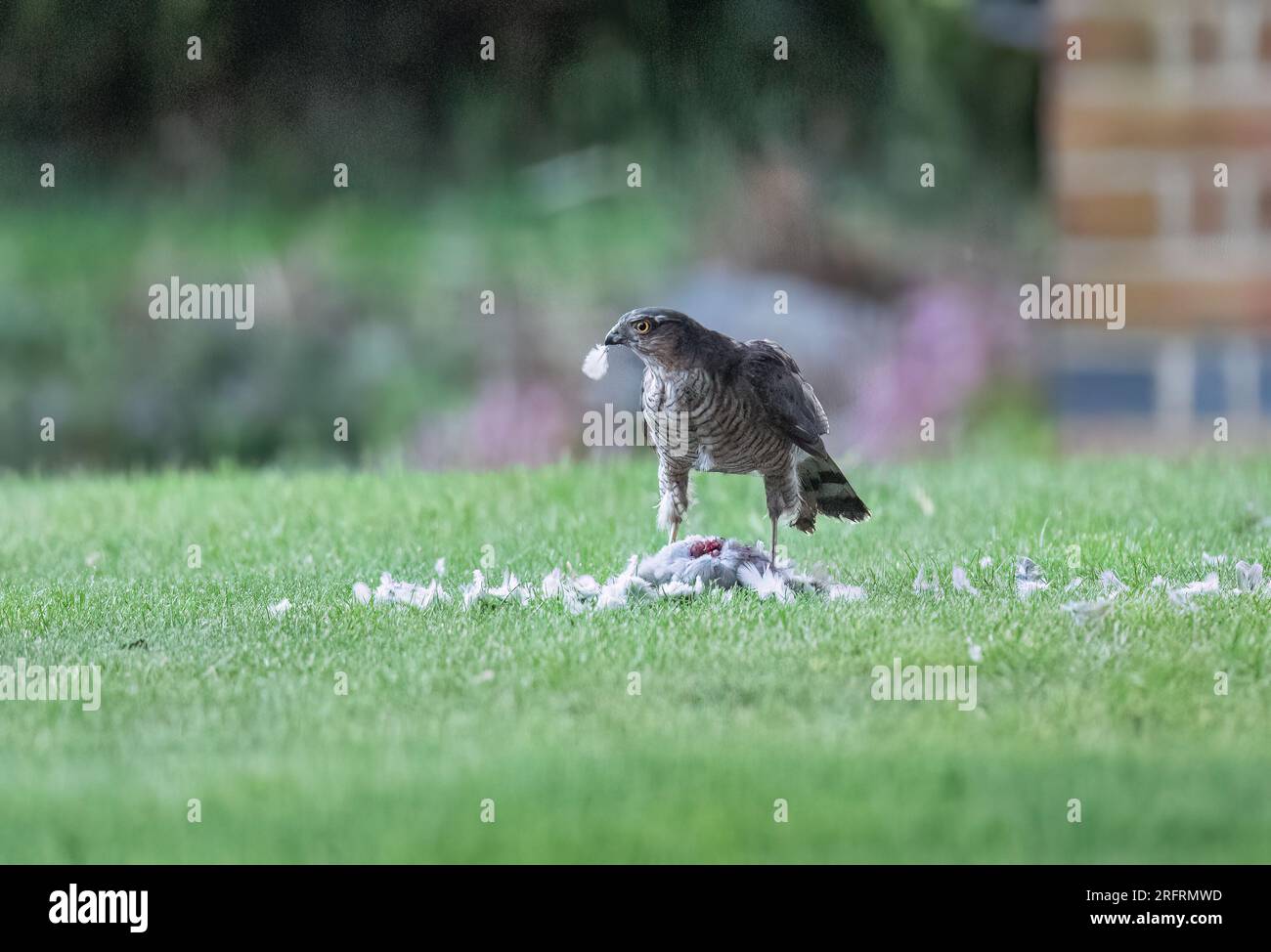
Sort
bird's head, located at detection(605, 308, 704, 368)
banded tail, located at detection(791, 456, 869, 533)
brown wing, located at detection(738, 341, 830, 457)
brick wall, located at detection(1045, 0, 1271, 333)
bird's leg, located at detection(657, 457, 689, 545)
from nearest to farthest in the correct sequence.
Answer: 1. bird's head, located at detection(605, 308, 704, 368)
2. brown wing, located at detection(738, 341, 830, 457)
3. bird's leg, located at detection(657, 457, 689, 545)
4. banded tail, located at detection(791, 456, 869, 533)
5. brick wall, located at detection(1045, 0, 1271, 333)

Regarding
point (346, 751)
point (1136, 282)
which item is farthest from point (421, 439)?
point (346, 751)

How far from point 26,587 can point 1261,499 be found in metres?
5.08

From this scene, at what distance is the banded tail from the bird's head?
2.28 feet

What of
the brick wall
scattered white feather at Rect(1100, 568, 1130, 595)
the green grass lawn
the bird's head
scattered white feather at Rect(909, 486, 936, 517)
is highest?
the brick wall

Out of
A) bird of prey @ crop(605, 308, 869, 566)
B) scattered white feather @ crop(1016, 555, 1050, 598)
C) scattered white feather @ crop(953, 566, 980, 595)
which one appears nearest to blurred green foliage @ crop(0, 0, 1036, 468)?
bird of prey @ crop(605, 308, 869, 566)

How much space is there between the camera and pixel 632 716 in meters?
3.72

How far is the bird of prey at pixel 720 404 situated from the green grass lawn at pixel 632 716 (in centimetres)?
44

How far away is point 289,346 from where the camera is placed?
11.4m

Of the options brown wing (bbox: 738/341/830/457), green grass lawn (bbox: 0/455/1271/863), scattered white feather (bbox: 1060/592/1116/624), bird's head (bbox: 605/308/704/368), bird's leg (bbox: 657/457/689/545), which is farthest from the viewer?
bird's leg (bbox: 657/457/689/545)

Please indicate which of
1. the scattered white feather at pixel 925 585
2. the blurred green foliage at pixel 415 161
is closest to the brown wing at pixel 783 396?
the scattered white feather at pixel 925 585

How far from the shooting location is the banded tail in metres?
5.32

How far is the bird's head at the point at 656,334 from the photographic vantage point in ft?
15.8

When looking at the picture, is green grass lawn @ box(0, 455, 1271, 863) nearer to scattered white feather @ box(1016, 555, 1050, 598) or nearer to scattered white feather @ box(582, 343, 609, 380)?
scattered white feather @ box(1016, 555, 1050, 598)

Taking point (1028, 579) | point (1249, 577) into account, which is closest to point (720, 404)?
point (1028, 579)
